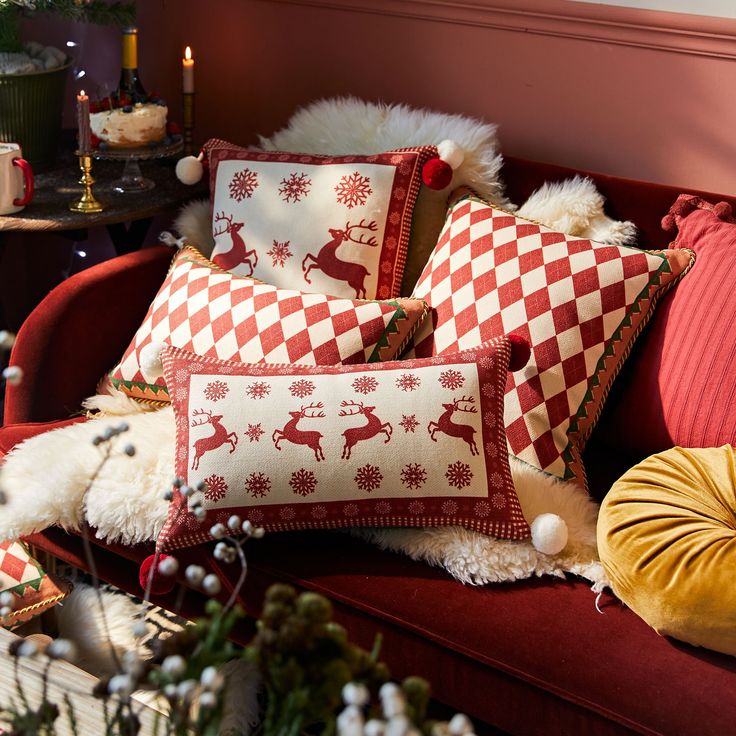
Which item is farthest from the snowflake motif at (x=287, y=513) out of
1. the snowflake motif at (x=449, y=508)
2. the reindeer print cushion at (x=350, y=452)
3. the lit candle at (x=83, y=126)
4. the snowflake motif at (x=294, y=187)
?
the lit candle at (x=83, y=126)

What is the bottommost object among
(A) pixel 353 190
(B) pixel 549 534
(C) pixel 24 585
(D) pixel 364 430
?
(C) pixel 24 585

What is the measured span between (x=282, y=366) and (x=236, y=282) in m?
0.27

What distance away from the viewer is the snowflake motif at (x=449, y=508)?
1360 mm

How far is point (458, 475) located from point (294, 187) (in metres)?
0.70

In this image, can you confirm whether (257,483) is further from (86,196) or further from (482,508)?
(86,196)

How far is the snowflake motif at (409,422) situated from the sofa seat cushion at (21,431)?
62 cm

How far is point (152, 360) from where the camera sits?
1614 millimetres

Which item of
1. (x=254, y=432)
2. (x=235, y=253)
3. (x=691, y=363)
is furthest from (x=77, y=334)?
(x=691, y=363)

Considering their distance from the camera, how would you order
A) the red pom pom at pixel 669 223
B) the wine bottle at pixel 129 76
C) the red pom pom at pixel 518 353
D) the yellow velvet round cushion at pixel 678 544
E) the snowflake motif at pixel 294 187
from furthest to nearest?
the wine bottle at pixel 129 76, the snowflake motif at pixel 294 187, the red pom pom at pixel 669 223, the red pom pom at pixel 518 353, the yellow velvet round cushion at pixel 678 544

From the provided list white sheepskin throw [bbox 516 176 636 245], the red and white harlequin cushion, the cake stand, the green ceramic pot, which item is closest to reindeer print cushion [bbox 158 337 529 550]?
the red and white harlequin cushion

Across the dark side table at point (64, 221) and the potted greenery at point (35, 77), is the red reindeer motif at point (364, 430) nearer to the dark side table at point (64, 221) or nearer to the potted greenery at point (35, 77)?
the dark side table at point (64, 221)

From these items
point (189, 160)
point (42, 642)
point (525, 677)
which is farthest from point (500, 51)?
point (42, 642)

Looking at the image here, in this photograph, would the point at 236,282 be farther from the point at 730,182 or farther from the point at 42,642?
the point at 730,182

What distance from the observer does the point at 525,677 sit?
123cm
